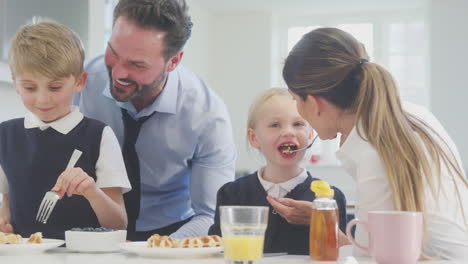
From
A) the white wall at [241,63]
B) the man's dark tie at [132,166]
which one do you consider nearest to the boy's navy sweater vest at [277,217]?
the man's dark tie at [132,166]

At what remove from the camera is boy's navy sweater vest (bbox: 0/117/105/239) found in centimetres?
157

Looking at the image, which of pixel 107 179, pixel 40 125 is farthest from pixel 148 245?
pixel 40 125

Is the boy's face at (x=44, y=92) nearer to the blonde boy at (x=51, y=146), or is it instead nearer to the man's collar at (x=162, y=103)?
the blonde boy at (x=51, y=146)

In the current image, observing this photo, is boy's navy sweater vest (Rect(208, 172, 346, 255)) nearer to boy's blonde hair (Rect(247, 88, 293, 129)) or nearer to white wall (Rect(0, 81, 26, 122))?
boy's blonde hair (Rect(247, 88, 293, 129))

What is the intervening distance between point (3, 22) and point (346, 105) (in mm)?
2379

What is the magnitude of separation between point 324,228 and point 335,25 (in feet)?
20.8

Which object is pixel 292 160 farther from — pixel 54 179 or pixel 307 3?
pixel 307 3

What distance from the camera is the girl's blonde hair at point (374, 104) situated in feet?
4.06

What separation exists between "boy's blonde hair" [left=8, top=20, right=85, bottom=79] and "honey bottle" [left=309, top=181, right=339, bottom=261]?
795 mm

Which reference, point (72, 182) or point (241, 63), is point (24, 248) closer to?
point (72, 182)

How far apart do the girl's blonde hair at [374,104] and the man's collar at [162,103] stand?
1.69 ft

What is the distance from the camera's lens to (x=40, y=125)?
162 centimetres

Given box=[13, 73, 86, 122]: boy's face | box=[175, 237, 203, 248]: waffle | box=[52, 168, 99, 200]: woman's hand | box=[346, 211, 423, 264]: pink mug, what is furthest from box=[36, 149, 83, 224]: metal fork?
box=[346, 211, 423, 264]: pink mug

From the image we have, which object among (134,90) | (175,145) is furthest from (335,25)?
(134,90)
